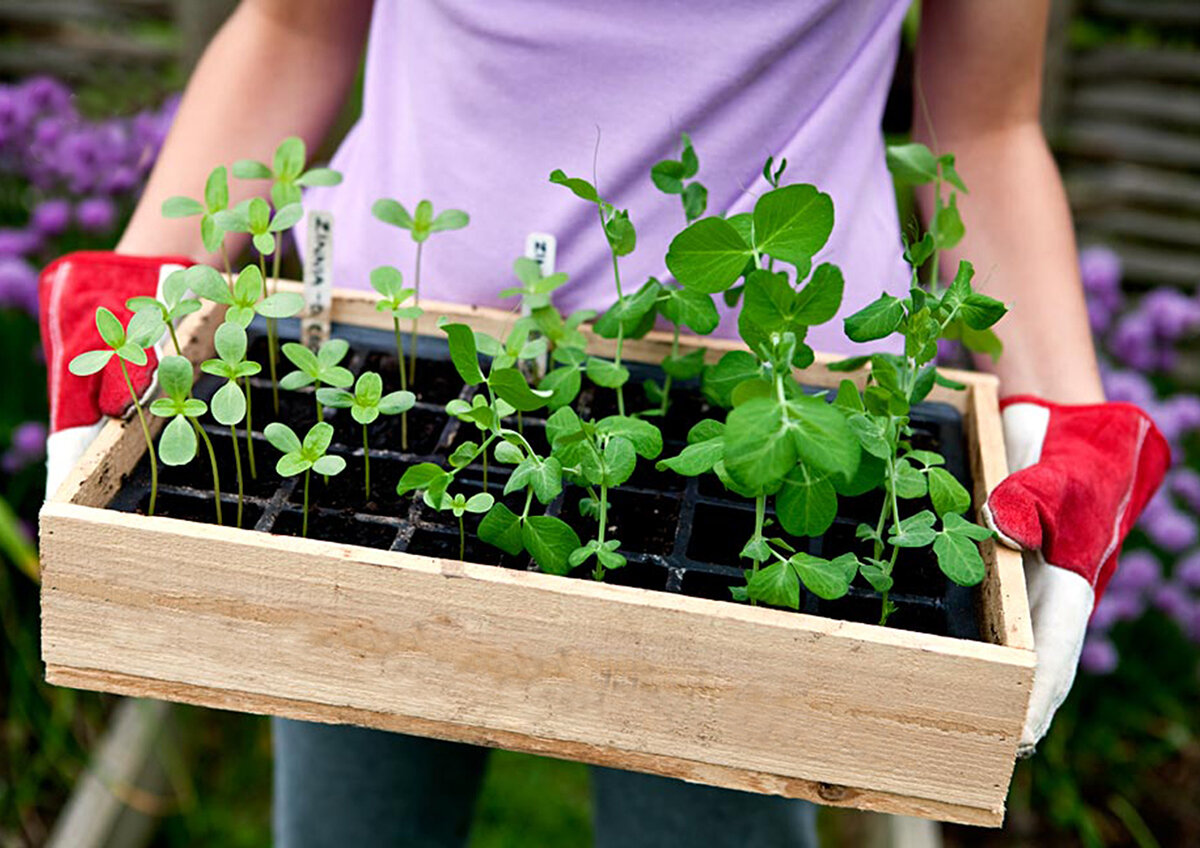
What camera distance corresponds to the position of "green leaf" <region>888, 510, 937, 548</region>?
86cm

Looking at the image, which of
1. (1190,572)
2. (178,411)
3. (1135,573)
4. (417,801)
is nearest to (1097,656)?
(1135,573)

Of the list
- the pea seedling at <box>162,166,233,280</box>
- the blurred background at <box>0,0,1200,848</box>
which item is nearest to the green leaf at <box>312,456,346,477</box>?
the pea seedling at <box>162,166,233,280</box>

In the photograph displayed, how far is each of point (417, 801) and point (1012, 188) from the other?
872 mm

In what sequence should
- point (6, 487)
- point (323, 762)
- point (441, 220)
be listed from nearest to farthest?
point (441, 220) → point (323, 762) → point (6, 487)

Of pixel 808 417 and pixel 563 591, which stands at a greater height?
pixel 808 417

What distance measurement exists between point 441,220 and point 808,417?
0.42 metres

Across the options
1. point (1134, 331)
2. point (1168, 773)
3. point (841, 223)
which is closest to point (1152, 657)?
point (1168, 773)

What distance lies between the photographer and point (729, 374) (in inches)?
37.7

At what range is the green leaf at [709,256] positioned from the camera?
2.88 ft

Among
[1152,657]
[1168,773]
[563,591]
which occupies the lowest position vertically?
[1168,773]

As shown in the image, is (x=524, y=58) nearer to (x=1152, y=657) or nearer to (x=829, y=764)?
(x=829, y=764)

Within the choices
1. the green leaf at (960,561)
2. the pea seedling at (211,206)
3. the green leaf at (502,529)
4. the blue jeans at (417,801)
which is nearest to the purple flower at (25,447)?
the blue jeans at (417,801)

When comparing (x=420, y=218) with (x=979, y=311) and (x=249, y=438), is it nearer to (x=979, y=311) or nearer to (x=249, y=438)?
(x=249, y=438)

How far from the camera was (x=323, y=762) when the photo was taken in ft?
4.19
